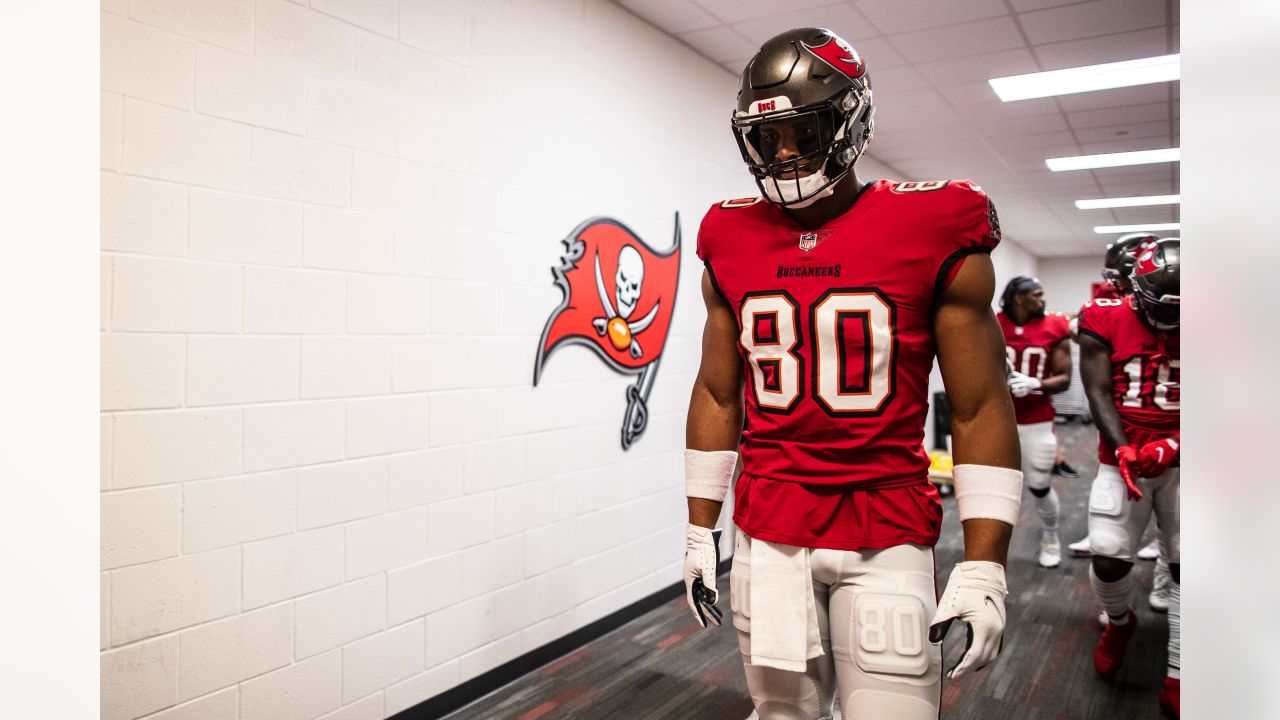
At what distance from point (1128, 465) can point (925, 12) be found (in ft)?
7.63

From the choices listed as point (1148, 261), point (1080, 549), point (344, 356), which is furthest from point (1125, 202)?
point (344, 356)

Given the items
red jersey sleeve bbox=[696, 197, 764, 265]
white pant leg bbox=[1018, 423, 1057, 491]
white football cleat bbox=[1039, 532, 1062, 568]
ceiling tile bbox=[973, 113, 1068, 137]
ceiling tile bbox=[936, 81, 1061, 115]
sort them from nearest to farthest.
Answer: red jersey sleeve bbox=[696, 197, 764, 265], white pant leg bbox=[1018, 423, 1057, 491], white football cleat bbox=[1039, 532, 1062, 568], ceiling tile bbox=[936, 81, 1061, 115], ceiling tile bbox=[973, 113, 1068, 137]

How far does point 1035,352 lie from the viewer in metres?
4.71

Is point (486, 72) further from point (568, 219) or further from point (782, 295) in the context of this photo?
point (782, 295)

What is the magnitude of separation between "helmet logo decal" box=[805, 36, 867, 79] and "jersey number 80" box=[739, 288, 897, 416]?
1.38ft

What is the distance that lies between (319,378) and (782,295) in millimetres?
1509

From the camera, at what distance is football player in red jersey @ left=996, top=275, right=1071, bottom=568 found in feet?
14.7

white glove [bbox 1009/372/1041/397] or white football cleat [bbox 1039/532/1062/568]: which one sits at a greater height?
white glove [bbox 1009/372/1041/397]

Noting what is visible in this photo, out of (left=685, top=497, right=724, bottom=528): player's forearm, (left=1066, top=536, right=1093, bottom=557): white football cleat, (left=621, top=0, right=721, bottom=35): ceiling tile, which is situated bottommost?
(left=1066, top=536, right=1093, bottom=557): white football cleat

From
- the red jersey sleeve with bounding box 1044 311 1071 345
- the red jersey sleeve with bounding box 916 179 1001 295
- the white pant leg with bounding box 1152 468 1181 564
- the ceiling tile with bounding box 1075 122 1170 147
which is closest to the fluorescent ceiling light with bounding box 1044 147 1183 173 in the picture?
the ceiling tile with bounding box 1075 122 1170 147

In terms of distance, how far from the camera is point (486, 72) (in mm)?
2896

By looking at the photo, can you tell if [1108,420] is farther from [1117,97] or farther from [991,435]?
[1117,97]

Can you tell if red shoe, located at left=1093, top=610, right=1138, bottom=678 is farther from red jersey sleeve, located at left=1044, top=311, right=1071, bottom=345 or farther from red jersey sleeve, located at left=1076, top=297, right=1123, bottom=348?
red jersey sleeve, located at left=1044, top=311, right=1071, bottom=345
